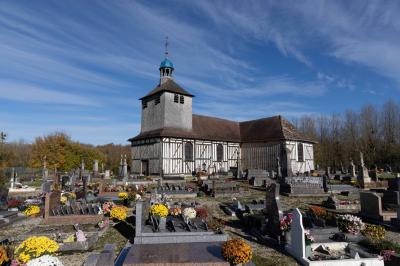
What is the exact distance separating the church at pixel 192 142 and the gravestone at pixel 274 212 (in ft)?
65.8

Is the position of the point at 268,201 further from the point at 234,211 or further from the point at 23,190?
the point at 23,190

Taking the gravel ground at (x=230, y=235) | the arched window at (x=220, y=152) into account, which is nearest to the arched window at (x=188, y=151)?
the arched window at (x=220, y=152)

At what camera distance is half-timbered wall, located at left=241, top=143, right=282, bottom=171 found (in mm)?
31891

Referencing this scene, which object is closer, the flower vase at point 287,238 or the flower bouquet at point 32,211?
the flower vase at point 287,238

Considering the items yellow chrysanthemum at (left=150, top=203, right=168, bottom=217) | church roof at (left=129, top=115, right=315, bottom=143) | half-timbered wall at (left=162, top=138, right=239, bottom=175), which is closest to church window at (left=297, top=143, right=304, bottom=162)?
church roof at (left=129, top=115, right=315, bottom=143)

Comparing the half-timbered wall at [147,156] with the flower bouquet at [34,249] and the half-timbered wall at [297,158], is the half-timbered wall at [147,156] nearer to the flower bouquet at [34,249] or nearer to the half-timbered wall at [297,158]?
the half-timbered wall at [297,158]

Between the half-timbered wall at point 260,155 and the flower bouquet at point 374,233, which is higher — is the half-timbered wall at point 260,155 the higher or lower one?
the higher one

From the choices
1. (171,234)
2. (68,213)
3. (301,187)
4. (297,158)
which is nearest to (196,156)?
(297,158)

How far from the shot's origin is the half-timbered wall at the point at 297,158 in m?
32.1

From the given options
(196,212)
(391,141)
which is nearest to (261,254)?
(196,212)

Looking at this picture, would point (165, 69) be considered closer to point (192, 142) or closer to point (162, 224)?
point (192, 142)

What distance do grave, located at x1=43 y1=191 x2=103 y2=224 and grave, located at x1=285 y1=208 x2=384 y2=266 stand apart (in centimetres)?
789

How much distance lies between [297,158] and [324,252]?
26.0m

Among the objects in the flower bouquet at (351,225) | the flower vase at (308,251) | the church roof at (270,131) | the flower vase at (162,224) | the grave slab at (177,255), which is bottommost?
the flower vase at (308,251)
